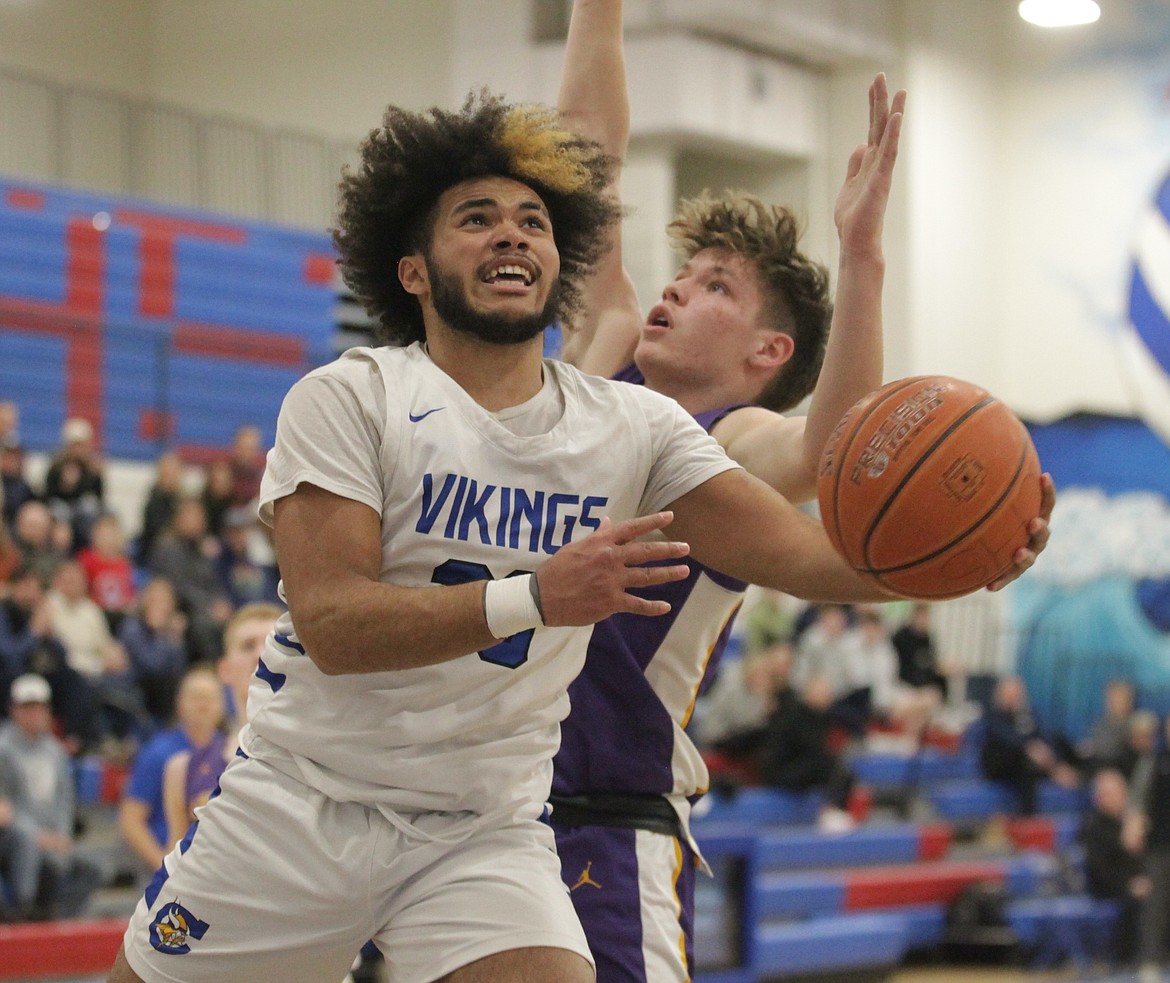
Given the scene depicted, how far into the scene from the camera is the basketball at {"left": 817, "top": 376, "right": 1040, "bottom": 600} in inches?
122

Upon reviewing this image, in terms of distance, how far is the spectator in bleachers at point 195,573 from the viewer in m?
11.4

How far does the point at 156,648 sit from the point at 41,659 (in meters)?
1.18

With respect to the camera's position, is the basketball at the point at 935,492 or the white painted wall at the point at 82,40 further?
the white painted wall at the point at 82,40

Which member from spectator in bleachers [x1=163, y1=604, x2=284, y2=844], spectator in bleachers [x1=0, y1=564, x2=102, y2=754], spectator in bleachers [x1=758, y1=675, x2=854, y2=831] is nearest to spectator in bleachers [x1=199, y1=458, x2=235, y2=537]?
spectator in bleachers [x1=0, y1=564, x2=102, y2=754]

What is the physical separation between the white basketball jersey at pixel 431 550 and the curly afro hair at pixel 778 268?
1012 millimetres

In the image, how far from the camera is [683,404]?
164 inches

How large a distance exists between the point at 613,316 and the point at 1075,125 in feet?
52.6

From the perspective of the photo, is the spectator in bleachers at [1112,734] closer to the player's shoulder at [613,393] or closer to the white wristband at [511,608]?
the player's shoulder at [613,393]

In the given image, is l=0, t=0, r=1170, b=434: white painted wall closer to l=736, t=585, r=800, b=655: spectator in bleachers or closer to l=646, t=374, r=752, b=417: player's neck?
l=736, t=585, r=800, b=655: spectator in bleachers

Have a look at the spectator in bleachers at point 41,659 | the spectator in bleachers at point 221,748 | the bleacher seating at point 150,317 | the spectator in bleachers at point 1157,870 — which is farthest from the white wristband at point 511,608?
the bleacher seating at point 150,317

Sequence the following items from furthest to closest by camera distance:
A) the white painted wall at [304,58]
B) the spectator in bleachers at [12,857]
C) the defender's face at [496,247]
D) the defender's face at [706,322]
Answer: the white painted wall at [304,58]
the spectator in bleachers at [12,857]
the defender's face at [706,322]
the defender's face at [496,247]

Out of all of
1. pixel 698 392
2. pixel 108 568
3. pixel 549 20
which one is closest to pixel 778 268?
pixel 698 392

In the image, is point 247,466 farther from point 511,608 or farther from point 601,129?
point 511,608

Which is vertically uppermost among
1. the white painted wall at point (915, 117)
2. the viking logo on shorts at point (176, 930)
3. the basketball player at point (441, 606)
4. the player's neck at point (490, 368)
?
the white painted wall at point (915, 117)
